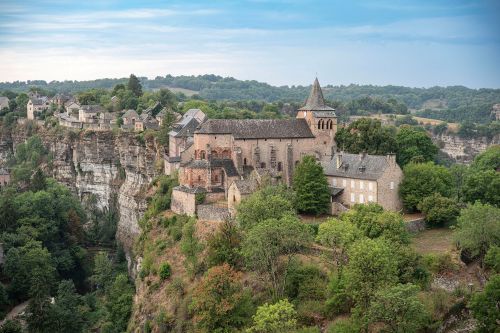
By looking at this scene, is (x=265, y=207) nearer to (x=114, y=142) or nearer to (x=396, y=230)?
(x=396, y=230)

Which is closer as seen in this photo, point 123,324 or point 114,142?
point 123,324

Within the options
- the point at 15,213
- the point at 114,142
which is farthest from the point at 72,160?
the point at 15,213

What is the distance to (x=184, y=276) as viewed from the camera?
55656mm

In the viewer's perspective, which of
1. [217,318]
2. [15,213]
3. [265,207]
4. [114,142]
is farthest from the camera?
[114,142]

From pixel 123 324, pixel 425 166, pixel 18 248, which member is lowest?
pixel 123 324

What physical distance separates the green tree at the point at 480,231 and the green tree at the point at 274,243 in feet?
32.3

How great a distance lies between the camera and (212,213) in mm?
59125

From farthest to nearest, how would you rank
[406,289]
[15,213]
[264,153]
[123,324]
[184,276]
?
[15,213] < [264,153] < [123,324] < [184,276] < [406,289]

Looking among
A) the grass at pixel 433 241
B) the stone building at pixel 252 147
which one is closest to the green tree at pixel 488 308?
the grass at pixel 433 241

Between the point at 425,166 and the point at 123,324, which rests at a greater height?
the point at 425,166

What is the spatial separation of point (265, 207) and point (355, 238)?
27.4 ft

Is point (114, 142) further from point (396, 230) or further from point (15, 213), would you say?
point (396, 230)

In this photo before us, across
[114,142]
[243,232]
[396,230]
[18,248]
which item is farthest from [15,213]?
[396,230]

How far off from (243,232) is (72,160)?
5706 cm
